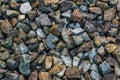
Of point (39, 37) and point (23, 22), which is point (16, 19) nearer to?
point (23, 22)

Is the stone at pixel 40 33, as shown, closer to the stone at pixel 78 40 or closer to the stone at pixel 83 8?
the stone at pixel 78 40

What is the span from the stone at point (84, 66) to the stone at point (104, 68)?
3.3 inches

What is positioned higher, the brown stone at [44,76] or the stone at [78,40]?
the stone at [78,40]

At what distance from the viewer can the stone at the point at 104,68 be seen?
2186 mm

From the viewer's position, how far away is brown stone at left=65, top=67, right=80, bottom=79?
2166 millimetres

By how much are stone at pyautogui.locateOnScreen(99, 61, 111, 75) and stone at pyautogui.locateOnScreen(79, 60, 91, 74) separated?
0.28 ft

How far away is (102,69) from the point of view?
2.18m

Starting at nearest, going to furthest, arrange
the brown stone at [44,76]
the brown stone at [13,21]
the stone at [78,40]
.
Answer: the brown stone at [44,76]
the stone at [78,40]
the brown stone at [13,21]

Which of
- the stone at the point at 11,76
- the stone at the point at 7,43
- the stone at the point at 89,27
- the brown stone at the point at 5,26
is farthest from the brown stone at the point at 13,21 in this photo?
the stone at the point at 89,27

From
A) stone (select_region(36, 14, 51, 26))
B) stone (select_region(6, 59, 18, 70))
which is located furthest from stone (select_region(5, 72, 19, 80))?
stone (select_region(36, 14, 51, 26))

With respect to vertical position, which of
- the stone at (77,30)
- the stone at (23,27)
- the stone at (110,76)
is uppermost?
the stone at (23,27)

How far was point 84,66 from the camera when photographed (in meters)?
2.21

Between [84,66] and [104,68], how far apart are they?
0.43ft

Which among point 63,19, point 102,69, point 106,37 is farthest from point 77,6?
point 102,69
